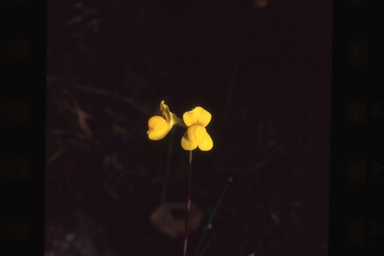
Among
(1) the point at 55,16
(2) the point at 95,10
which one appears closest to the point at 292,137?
(2) the point at 95,10

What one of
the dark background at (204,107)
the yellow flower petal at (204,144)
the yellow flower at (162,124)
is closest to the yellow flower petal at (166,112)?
the yellow flower at (162,124)

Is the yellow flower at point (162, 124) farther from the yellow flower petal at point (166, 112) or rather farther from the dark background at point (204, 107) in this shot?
the dark background at point (204, 107)

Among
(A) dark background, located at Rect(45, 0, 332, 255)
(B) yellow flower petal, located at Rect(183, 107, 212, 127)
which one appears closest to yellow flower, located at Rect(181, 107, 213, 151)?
(B) yellow flower petal, located at Rect(183, 107, 212, 127)

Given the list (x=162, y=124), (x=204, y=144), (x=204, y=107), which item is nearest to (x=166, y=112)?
(x=162, y=124)

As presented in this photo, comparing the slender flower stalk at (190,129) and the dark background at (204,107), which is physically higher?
the dark background at (204,107)

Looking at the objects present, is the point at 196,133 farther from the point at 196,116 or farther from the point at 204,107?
the point at 204,107

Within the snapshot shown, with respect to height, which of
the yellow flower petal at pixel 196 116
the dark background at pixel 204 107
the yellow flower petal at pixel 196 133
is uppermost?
the dark background at pixel 204 107

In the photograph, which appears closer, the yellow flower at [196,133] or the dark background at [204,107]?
the yellow flower at [196,133]

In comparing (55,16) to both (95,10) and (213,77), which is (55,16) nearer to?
(95,10)
